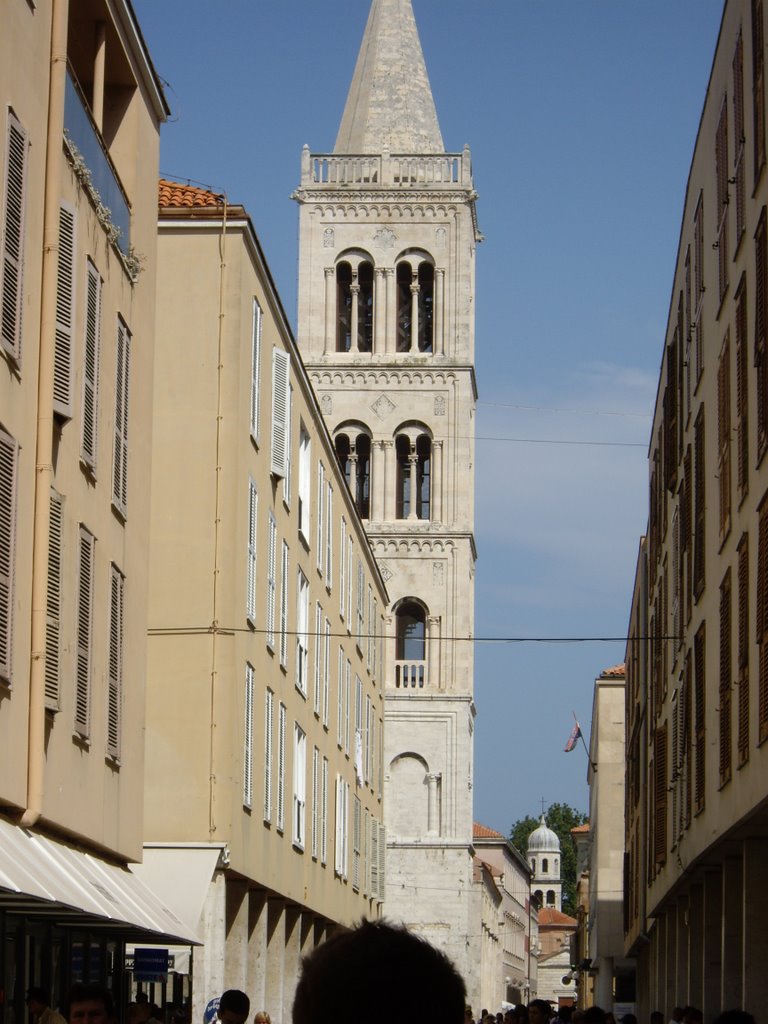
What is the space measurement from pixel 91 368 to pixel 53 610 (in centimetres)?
280

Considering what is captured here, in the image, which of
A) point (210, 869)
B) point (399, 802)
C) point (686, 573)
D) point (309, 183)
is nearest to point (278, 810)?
point (210, 869)

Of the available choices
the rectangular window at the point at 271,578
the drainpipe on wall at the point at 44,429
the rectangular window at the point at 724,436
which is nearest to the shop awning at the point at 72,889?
the drainpipe on wall at the point at 44,429

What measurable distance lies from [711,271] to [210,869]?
10.3 m

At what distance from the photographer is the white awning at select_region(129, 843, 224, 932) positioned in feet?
83.3

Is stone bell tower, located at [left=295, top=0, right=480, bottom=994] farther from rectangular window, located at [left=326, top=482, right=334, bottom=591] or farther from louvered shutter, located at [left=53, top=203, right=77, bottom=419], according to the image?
louvered shutter, located at [left=53, top=203, right=77, bottom=419]

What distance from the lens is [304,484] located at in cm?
3588

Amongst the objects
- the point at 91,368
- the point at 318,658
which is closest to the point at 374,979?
the point at 91,368

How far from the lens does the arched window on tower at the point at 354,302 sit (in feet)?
260

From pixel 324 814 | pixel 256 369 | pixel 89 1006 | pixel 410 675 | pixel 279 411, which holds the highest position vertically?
pixel 256 369

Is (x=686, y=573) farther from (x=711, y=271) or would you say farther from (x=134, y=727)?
(x=134, y=727)

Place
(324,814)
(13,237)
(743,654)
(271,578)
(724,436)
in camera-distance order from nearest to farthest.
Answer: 1. (13,237)
2. (743,654)
3. (724,436)
4. (271,578)
5. (324,814)

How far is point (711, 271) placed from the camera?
23.3 meters

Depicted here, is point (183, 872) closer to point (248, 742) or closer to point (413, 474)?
point (248, 742)

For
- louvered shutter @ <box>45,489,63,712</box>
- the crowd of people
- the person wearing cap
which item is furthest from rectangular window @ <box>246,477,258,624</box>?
the crowd of people
